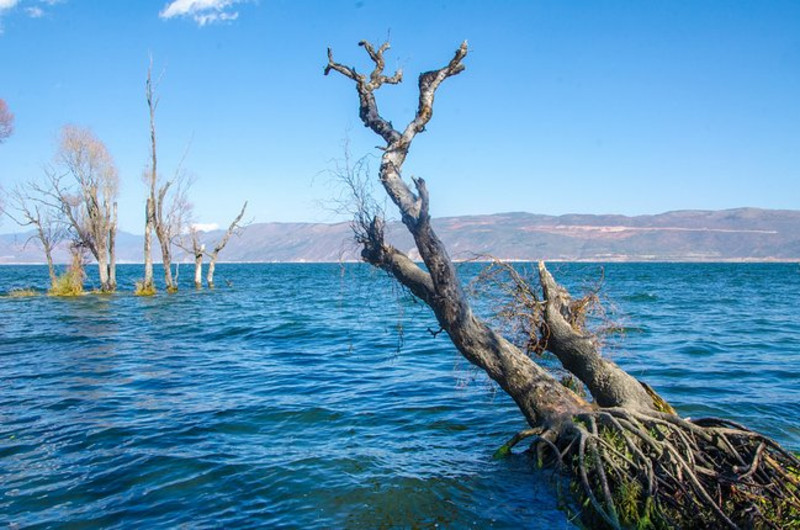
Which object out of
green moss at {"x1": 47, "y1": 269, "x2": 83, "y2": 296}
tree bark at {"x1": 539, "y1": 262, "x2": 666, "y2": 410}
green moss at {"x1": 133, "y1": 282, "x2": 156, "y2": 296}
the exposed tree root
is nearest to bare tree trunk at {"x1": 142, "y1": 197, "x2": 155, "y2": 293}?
green moss at {"x1": 133, "y1": 282, "x2": 156, "y2": 296}

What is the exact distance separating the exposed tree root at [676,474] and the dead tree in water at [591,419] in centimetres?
1

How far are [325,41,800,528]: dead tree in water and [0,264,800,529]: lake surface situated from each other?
2.79 ft

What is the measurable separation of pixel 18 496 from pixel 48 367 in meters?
9.59

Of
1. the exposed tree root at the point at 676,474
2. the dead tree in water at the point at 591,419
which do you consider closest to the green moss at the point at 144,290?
the dead tree in water at the point at 591,419

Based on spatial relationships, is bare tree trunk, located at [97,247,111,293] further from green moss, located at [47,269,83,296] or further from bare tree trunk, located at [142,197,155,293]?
bare tree trunk, located at [142,197,155,293]

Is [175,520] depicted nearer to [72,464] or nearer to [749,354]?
[72,464]

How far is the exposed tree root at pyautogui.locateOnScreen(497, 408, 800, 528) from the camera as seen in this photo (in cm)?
600

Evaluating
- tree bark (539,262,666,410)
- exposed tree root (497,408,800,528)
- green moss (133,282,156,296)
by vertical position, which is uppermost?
tree bark (539,262,666,410)

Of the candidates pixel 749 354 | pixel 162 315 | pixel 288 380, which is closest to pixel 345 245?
pixel 288 380

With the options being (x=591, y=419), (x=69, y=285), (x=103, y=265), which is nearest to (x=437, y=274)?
(x=591, y=419)

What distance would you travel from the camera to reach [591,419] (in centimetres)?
744

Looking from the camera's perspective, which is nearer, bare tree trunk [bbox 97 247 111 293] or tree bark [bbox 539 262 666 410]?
tree bark [bbox 539 262 666 410]

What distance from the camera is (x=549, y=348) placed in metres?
9.88

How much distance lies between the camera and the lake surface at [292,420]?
729cm
